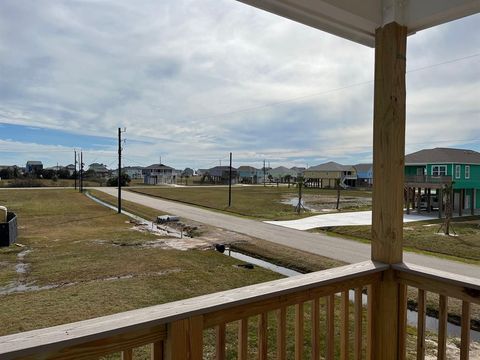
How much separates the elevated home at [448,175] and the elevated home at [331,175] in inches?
910

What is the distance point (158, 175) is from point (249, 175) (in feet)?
60.7

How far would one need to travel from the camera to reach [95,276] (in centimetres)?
633

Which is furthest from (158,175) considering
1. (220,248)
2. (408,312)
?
(408,312)

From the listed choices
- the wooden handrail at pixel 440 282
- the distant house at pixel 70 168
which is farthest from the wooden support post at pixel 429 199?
the distant house at pixel 70 168

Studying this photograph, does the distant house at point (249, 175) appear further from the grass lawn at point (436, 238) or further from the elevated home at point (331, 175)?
the grass lawn at point (436, 238)

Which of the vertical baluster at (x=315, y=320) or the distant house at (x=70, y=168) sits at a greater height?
the distant house at (x=70, y=168)

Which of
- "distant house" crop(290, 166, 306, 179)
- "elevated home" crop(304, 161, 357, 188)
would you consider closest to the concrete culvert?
"distant house" crop(290, 166, 306, 179)

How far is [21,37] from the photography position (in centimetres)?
343

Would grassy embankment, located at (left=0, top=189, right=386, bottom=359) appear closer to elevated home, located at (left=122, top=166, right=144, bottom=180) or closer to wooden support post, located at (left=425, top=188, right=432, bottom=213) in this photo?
wooden support post, located at (left=425, top=188, right=432, bottom=213)

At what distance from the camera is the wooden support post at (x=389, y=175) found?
1.54 metres

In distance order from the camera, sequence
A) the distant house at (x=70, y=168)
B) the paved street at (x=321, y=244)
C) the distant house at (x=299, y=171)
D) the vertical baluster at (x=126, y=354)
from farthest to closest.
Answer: the distant house at (x=299, y=171)
the distant house at (x=70, y=168)
the paved street at (x=321, y=244)
the vertical baluster at (x=126, y=354)

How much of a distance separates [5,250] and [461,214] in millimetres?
17460

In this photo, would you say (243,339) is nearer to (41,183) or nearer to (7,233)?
(7,233)

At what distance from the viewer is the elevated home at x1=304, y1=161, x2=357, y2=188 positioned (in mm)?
40469
